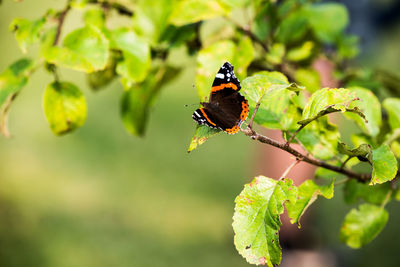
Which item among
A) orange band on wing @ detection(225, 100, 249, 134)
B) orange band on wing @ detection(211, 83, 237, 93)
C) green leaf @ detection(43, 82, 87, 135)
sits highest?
green leaf @ detection(43, 82, 87, 135)

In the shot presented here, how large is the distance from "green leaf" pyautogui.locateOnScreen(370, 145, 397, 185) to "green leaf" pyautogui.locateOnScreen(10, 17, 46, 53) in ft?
3.17

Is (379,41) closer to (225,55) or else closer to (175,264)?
(175,264)

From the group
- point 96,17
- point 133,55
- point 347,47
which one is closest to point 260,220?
point 133,55

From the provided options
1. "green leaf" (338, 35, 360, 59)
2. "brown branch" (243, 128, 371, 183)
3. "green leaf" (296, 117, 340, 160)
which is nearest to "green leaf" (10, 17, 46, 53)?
"brown branch" (243, 128, 371, 183)

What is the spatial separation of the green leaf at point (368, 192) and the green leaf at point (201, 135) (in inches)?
21.5

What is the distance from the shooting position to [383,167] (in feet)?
2.75

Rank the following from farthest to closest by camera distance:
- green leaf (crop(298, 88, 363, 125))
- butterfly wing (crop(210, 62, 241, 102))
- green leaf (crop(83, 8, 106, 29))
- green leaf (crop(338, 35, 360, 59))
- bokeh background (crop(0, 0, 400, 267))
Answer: bokeh background (crop(0, 0, 400, 267)) → green leaf (crop(338, 35, 360, 59)) → green leaf (crop(83, 8, 106, 29)) → butterfly wing (crop(210, 62, 241, 102)) → green leaf (crop(298, 88, 363, 125))

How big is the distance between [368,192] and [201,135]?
61 centimetres

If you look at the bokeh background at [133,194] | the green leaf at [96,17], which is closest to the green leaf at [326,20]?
the green leaf at [96,17]

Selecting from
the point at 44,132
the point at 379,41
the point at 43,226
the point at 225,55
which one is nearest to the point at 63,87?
the point at 225,55

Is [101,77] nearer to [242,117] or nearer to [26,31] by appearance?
[26,31]

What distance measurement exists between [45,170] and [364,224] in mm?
4954

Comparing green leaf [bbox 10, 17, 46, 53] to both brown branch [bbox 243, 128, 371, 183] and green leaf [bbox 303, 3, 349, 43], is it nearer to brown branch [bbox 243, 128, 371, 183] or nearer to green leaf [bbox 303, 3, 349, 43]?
brown branch [bbox 243, 128, 371, 183]

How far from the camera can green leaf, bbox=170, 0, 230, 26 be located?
1205mm
